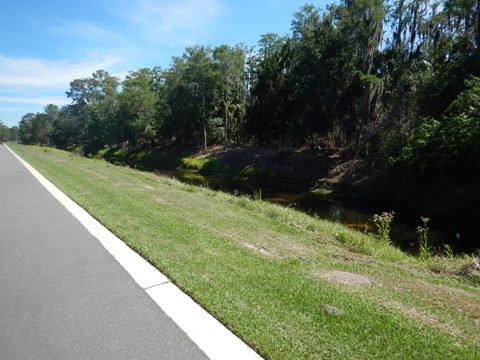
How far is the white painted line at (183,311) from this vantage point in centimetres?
323

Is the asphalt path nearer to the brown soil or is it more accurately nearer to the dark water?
the brown soil

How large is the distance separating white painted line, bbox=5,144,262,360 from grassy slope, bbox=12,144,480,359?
102 mm

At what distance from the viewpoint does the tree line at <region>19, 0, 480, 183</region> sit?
17.4 m

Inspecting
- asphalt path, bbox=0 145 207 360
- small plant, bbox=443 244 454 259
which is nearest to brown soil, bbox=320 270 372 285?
asphalt path, bbox=0 145 207 360

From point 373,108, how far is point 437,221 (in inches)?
465

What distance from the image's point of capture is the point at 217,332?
351 cm

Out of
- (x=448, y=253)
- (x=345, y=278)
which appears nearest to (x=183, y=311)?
(x=345, y=278)

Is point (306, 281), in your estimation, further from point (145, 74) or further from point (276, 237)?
point (145, 74)

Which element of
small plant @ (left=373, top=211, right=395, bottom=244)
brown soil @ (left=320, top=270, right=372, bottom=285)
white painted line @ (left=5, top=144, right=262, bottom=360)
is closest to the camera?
white painted line @ (left=5, top=144, right=262, bottom=360)

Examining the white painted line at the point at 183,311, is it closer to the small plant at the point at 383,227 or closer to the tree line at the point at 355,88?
the small plant at the point at 383,227

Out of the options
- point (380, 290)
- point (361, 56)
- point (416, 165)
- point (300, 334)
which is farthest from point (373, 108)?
point (300, 334)

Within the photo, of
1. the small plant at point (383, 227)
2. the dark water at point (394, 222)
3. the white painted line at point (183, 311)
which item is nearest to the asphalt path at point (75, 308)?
the white painted line at point (183, 311)

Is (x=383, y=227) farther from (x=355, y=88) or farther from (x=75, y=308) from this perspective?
(x=355, y=88)

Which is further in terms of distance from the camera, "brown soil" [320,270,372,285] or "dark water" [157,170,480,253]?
"dark water" [157,170,480,253]
